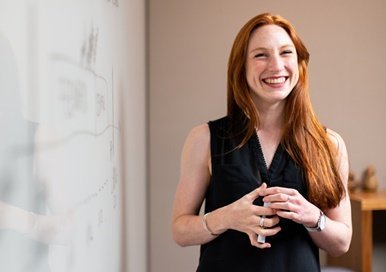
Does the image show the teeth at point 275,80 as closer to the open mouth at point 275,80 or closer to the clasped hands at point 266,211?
the open mouth at point 275,80

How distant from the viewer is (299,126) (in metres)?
1.50

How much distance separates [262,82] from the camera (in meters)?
1.46

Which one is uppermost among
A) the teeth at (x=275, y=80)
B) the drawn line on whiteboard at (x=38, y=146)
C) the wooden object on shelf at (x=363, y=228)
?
the teeth at (x=275, y=80)

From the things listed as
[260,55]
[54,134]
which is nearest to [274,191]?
[260,55]

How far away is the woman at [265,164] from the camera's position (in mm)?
1439

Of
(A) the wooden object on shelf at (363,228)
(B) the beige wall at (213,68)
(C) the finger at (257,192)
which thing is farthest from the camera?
(B) the beige wall at (213,68)

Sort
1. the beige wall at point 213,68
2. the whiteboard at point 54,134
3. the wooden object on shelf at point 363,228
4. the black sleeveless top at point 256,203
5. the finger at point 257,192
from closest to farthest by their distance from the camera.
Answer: the whiteboard at point 54,134
the finger at point 257,192
the black sleeveless top at point 256,203
the wooden object on shelf at point 363,228
the beige wall at point 213,68

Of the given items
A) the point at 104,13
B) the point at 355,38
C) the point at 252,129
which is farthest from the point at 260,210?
the point at 355,38

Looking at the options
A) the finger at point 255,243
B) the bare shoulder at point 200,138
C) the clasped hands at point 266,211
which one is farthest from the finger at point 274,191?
the bare shoulder at point 200,138

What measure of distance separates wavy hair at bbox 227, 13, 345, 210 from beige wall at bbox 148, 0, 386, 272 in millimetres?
1081

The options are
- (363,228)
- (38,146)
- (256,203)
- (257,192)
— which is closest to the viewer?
(38,146)

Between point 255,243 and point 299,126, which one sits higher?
point 299,126

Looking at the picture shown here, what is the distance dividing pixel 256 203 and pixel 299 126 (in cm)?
25

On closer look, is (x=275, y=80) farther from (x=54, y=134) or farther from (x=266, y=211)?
(x=54, y=134)
